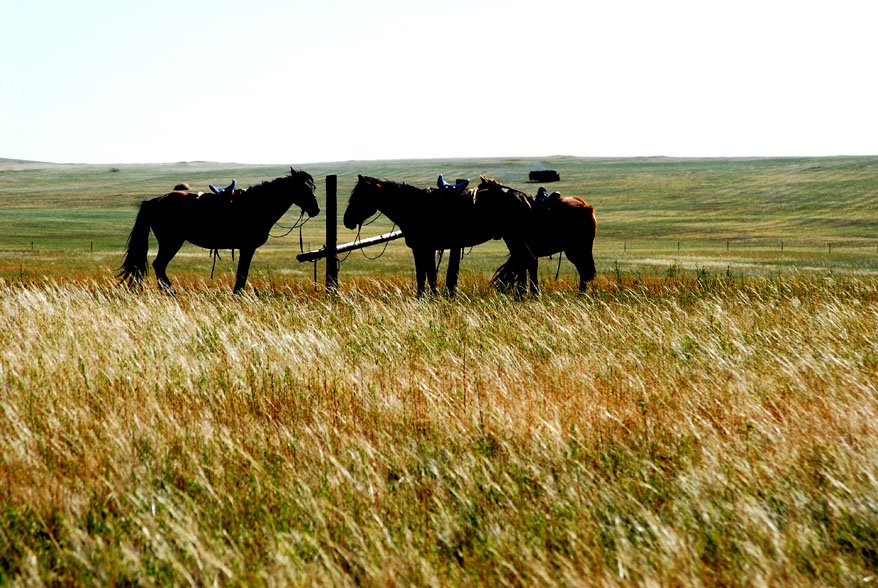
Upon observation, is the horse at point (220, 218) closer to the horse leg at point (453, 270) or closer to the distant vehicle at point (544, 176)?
the horse leg at point (453, 270)

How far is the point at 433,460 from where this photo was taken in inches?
155

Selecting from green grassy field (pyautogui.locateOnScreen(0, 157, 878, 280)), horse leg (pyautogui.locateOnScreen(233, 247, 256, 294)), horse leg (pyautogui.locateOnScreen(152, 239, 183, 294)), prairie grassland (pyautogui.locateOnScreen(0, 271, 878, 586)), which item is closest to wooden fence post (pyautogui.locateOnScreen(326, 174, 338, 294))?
horse leg (pyautogui.locateOnScreen(233, 247, 256, 294))

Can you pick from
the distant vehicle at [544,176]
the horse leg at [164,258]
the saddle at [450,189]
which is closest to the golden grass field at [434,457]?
the saddle at [450,189]

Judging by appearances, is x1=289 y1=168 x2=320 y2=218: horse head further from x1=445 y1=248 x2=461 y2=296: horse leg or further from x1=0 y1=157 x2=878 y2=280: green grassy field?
x1=0 y1=157 x2=878 y2=280: green grassy field

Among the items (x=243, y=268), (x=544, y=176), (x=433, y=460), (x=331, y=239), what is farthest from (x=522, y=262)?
(x=544, y=176)

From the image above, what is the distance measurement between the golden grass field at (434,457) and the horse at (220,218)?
5.60m

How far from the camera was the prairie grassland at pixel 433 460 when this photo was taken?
302 cm

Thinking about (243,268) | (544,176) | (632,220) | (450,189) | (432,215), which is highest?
(544,176)

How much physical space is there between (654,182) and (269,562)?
97475 mm

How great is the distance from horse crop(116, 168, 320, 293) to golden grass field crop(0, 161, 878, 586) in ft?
18.4

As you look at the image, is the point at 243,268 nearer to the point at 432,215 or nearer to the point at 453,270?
the point at 432,215

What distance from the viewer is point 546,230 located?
13961mm

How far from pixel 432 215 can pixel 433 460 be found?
8.32 meters

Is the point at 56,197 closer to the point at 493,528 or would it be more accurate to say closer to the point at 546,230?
the point at 546,230
